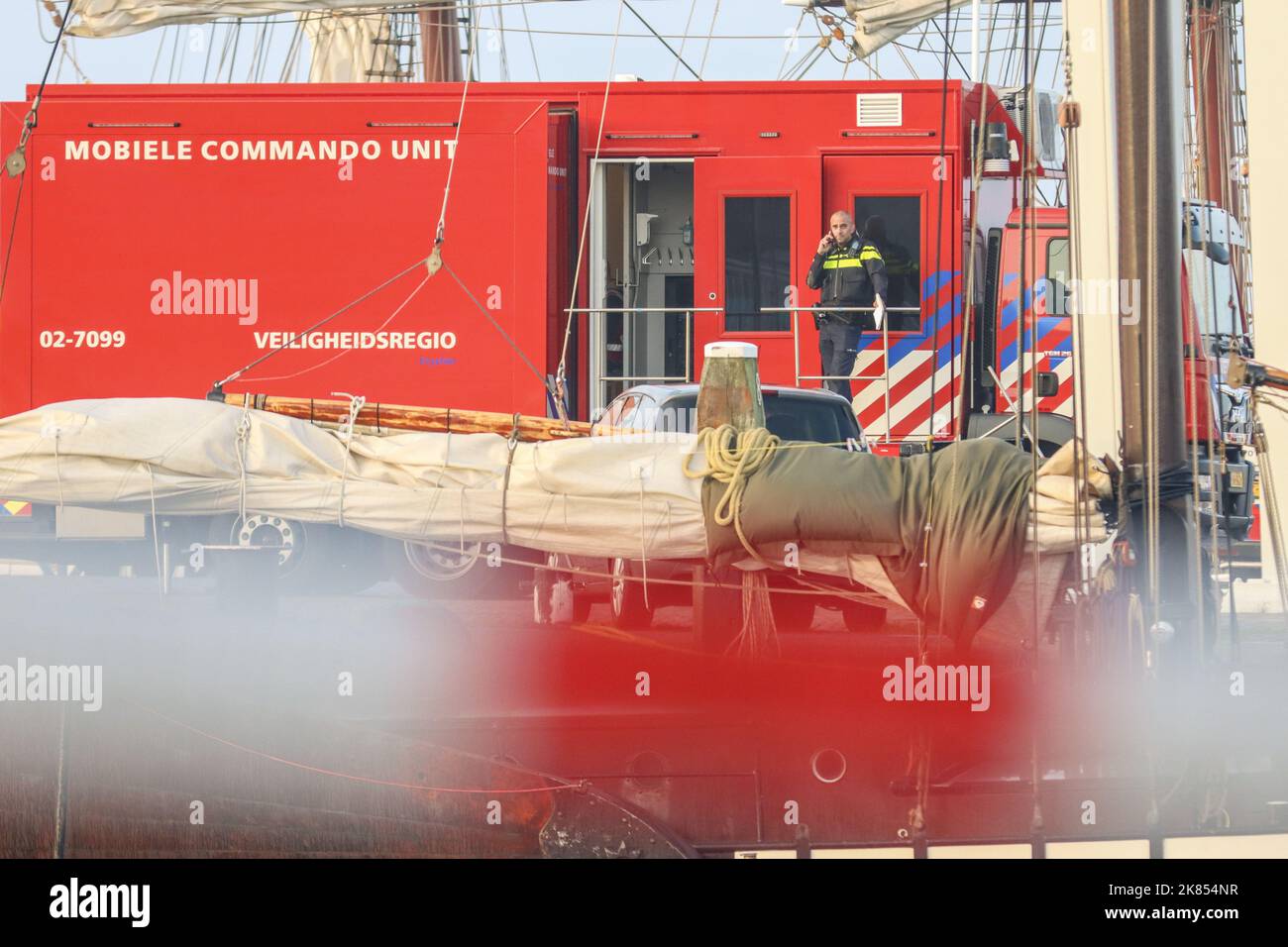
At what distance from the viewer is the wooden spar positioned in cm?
749

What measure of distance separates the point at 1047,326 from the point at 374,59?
10.2 m

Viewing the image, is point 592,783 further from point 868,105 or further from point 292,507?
point 868,105

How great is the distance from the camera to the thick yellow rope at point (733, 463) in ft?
20.6

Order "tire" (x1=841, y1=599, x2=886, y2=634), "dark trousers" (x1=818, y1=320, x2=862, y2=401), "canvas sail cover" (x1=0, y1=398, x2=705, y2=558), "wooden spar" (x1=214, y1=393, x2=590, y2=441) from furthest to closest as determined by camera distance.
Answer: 1. "dark trousers" (x1=818, y1=320, x2=862, y2=401)
2. "wooden spar" (x1=214, y1=393, x2=590, y2=441)
3. "tire" (x1=841, y1=599, x2=886, y2=634)
4. "canvas sail cover" (x1=0, y1=398, x2=705, y2=558)

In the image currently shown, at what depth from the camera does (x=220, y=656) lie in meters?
6.43

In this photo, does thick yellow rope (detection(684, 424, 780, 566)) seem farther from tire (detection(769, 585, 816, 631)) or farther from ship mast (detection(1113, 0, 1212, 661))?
ship mast (detection(1113, 0, 1212, 661))

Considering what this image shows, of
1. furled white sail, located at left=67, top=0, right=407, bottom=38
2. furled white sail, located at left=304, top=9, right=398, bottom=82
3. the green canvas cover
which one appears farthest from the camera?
furled white sail, located at left=304, top=9, right=398, bottom=82

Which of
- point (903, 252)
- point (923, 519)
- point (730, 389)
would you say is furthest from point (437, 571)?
point (903, 252)

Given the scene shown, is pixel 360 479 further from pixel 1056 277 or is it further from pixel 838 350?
pixel 1056 277

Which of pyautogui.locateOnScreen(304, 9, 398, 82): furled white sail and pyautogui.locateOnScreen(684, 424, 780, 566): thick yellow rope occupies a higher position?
pyautogui.locateOnScreen(304, 9, 398, 82): furled white sail

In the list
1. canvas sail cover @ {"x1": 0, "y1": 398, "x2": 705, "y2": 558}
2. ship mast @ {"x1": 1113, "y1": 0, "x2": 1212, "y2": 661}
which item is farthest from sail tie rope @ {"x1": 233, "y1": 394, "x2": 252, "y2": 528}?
ship mast @ {"x1": 1113, "y1": 0, "x2": 1212, "y2": 661}

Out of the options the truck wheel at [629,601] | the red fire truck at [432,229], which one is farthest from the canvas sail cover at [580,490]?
the red fire truck at [432,229]
